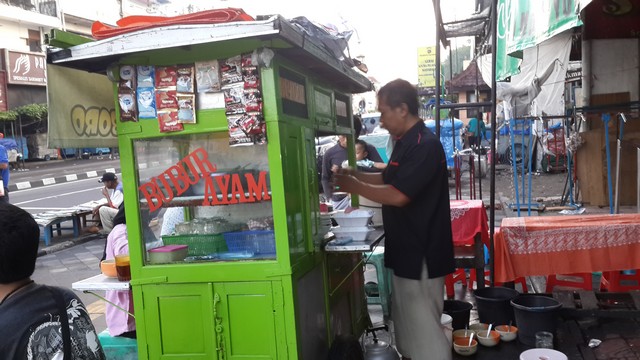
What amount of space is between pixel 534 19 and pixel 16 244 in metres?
5.65

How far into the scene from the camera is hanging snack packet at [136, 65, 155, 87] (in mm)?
3090

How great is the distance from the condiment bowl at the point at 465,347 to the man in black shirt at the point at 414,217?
1.07 metres

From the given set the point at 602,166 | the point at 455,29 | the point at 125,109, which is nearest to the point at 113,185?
the point at 455,29

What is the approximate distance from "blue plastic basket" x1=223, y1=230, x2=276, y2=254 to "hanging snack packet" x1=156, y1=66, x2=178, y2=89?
1.01 m

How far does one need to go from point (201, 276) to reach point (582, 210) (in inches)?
306

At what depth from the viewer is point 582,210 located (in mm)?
9000

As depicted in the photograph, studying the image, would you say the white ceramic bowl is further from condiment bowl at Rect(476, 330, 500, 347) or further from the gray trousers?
the gray trousers

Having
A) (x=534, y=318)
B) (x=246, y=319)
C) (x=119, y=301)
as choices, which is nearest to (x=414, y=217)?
(x=246, y=319)

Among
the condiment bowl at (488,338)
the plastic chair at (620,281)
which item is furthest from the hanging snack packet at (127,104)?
the plastic chair at (620,281)

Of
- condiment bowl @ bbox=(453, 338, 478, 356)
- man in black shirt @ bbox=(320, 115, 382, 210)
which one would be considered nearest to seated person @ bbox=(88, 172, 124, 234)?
man in black shirt @ bbox=(320, 115, 382, 210)

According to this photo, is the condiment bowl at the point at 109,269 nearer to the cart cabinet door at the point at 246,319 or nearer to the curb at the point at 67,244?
the cart cabinet door at the point at 246,319

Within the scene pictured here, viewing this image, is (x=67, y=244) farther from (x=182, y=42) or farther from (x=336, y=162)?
(x=182, y=42)

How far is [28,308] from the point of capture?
171cm

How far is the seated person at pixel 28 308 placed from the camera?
167 cm
